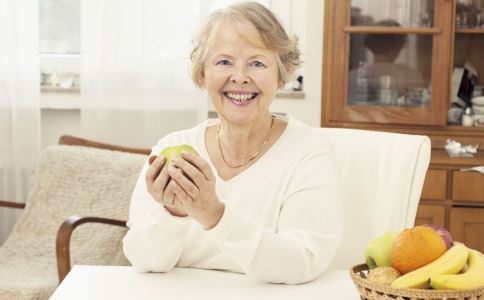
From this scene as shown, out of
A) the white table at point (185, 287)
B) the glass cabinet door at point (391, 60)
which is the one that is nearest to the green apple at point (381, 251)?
the white table at point (185, 287)

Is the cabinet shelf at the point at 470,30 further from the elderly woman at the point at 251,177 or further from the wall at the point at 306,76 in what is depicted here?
the elderly woman at the point at 251,177

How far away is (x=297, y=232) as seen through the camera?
1.78 meters

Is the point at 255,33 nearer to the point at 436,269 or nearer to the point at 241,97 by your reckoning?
the point at 241,97

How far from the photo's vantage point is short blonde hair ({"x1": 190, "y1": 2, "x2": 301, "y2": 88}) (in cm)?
195

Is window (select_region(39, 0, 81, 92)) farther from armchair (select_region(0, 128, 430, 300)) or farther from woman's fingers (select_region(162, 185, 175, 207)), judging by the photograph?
woman's fingers (select_region(162, 185, 175, 207))

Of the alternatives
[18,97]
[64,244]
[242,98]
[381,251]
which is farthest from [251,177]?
[18,97]

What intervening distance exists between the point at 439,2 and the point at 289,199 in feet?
5.94

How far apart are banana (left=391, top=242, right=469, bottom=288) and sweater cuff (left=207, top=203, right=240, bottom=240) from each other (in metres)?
0.38

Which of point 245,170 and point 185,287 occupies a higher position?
point 245,170

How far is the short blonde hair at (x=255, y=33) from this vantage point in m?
1.95

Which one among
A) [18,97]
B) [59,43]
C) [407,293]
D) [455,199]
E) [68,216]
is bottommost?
[68,216]

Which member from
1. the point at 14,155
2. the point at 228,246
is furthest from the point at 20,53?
the point at 228,246

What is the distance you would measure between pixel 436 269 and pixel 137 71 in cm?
258

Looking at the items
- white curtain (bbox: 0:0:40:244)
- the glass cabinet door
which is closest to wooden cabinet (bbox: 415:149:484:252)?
the glass cabinet door
